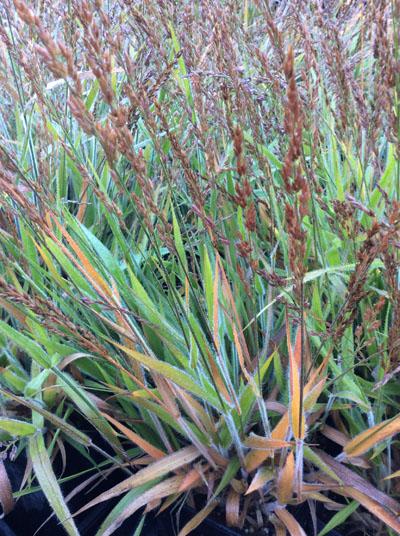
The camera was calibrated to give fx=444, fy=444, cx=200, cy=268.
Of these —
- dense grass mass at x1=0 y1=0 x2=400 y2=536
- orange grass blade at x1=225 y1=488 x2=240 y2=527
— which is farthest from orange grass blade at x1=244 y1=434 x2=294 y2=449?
orange grass blade at x1=225 y1=488 x2=240 y2=527

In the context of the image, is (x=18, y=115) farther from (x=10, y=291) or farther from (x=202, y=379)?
(x=202, y=379)

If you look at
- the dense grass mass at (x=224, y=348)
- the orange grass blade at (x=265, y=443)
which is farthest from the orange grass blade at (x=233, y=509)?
the orange grass blade at (x=265, y=443)

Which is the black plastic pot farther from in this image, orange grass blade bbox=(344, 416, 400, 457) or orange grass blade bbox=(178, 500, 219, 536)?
orange grass blade bbox=(344, 416, 400, 457)

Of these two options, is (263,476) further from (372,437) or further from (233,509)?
(372,437)

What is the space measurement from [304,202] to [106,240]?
1193 millimetres

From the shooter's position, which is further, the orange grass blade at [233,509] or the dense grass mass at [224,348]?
the orange grass blade at [233,509]

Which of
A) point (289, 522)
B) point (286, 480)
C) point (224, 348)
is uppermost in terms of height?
point (224, 348)

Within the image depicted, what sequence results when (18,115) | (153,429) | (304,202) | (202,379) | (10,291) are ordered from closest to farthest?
(304,202) → (10,291) → (202,379) → (153,429) → (18,115)

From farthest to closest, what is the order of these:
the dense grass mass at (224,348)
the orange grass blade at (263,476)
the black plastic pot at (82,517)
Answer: the black plastic pot at (82,517), the orange grass blade at (263,476), the dense grass mass at (224,348)

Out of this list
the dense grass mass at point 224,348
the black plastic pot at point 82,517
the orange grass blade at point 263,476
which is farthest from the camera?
the black plastic pot at point 82,517

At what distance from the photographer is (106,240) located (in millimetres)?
1609

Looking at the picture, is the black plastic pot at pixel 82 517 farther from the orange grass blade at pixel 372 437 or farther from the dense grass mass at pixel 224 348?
the orange grass blade at pixel 372 437

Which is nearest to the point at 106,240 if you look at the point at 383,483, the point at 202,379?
the point at 202,379

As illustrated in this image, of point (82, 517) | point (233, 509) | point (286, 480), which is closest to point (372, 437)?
point (286, 480)
